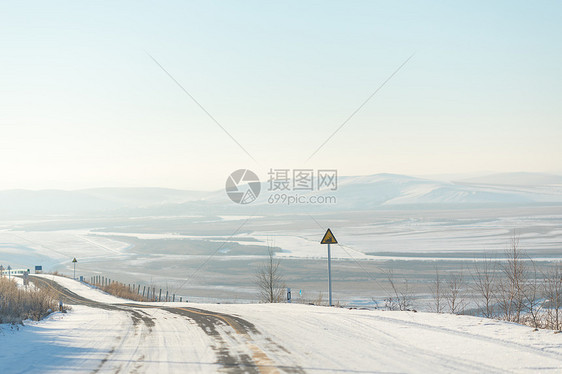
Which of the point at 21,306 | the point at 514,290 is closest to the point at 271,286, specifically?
the point at 514,290

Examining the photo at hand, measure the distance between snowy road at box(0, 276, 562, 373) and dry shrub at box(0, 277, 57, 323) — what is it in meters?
0.69

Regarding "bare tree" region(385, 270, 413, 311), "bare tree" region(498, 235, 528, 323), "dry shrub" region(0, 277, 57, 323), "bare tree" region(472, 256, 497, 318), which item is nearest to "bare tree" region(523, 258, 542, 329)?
"bare tree" region(498, 235, 528, 323)

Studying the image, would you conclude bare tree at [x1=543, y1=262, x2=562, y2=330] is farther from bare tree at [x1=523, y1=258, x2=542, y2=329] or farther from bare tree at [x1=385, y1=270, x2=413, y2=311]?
bare tree at [x1=385, y1=270, x2=413, y2=311]

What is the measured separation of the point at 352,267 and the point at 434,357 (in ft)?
140

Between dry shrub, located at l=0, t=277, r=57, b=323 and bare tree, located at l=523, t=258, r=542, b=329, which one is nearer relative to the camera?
dry shrub, located at l=0, t=277, r=57, b=323

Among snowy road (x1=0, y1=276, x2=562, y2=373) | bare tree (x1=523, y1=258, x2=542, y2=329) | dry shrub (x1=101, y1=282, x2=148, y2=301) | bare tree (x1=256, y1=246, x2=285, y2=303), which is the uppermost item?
snowy road (x1=0, y1=276, x2=562, y2=373)

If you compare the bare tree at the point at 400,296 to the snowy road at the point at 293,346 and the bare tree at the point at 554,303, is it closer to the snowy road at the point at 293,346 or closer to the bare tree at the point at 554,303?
the bare tree at the point at 554,303

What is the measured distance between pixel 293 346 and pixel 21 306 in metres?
9.76

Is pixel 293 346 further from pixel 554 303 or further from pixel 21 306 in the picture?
pixel 554 303

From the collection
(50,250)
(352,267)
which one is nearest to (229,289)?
(352,267)

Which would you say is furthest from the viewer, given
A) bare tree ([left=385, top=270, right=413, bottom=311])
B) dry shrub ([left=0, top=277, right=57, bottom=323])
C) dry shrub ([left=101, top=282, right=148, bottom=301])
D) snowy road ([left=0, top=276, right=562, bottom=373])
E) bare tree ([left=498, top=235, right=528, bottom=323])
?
dry shrub ([left=101, top=282, right=148, bottom=301])

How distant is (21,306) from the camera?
15.0 meters

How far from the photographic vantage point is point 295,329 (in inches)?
469

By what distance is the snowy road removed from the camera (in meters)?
8.07
